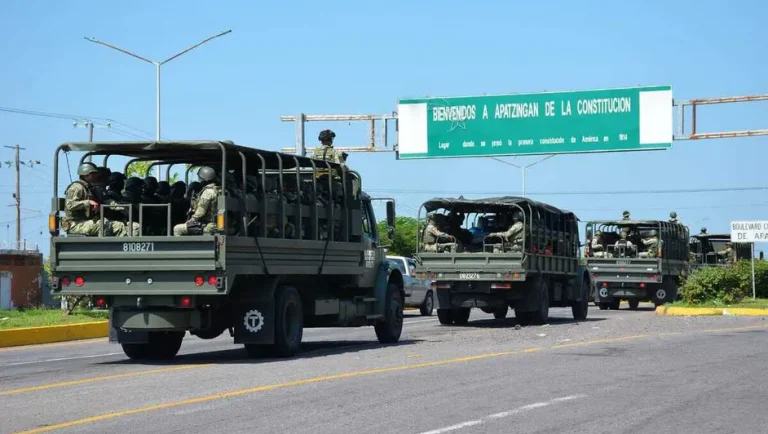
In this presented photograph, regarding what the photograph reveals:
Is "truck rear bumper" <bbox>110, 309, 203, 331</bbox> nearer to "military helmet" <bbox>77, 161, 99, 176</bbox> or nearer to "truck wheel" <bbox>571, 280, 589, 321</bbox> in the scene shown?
"military helmet" <bbox>77, 161, 99, 176</bbox>

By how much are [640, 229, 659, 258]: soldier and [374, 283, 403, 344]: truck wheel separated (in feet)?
60.1

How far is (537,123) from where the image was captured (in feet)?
119

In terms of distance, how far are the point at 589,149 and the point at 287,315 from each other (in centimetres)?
2064

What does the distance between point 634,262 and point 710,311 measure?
280 inches

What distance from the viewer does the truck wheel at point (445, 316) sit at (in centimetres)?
2756

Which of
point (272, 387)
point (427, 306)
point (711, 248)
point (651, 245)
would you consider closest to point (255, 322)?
point (272, 387)

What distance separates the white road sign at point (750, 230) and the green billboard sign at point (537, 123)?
4.49 m

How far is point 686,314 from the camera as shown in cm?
2992

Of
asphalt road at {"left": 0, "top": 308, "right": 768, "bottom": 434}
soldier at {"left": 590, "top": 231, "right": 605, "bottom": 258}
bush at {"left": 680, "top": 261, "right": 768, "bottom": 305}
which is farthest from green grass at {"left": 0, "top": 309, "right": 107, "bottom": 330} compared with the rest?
soldier at {"left": 590, "top": 231, "right": 605, "bottom": 258}

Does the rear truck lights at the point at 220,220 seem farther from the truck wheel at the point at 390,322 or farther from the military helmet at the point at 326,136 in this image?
the truck wheel at the point at 390,322

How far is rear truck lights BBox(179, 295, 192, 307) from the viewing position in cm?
1552

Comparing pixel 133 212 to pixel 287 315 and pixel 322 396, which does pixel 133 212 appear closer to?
pixel 287 315

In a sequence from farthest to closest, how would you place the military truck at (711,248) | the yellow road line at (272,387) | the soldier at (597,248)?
the military truck at (711,248) → the soldier at (597,248) → the yellow road line at (272,387)

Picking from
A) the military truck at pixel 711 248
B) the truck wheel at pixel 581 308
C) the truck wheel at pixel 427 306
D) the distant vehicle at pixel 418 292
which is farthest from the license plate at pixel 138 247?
the military truck at pixel 711 248
